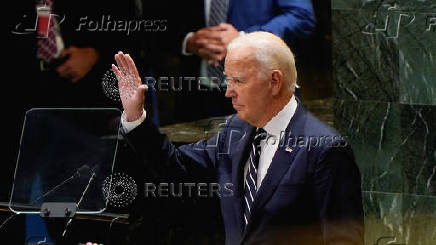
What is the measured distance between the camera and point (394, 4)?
15.8 ft

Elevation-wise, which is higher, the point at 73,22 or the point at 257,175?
the point at 73,22

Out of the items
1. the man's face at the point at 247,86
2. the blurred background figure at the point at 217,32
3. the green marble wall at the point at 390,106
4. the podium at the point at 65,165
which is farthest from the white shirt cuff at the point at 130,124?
the green marble wall at the point at 390,106

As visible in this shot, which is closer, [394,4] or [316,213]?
[316,213]

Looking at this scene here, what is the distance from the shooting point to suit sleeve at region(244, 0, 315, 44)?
15.2 ft

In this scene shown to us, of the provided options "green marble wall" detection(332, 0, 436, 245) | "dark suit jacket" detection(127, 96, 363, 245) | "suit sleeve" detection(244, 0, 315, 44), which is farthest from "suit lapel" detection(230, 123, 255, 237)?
"green marble wall" detection(332, 0, 436, 245)

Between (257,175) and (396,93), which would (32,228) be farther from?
(396,93)

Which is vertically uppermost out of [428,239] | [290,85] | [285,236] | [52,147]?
[290,85]

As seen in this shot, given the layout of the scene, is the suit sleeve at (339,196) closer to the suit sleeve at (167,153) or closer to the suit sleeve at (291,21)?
the suit sleeve at (167,153)

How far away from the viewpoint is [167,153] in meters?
3.70

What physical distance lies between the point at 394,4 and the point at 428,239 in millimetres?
1312

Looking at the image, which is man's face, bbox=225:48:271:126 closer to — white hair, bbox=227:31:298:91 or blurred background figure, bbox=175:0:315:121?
white hair, bbox=227:31:298:91

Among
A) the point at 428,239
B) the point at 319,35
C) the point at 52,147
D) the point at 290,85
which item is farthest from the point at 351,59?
the point at 52,147

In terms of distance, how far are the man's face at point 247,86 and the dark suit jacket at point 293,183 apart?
9 centimetres

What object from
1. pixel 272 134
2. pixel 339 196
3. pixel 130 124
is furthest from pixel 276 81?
pixel 130 124
